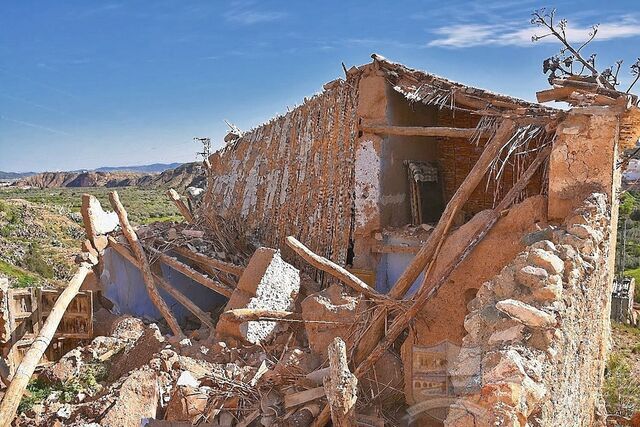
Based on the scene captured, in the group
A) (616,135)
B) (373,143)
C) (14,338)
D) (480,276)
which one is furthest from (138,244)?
(616,135)

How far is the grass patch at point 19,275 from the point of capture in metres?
20.0

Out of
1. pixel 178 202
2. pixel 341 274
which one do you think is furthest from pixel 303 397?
pixel 178 202

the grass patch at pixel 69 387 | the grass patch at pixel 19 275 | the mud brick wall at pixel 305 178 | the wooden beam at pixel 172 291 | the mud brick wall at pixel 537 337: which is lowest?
the grass patch at pixel 19 275

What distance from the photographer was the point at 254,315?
8.74 metres

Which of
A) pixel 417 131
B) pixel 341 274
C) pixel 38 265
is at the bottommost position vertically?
pixel 38 265

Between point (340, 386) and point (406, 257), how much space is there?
4.52 meters

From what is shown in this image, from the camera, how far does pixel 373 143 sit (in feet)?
32.2

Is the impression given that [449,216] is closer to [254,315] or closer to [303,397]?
[303,397]

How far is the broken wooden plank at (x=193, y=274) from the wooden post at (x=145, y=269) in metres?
0.30

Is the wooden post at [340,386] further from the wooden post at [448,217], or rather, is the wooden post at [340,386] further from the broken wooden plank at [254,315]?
the broken wooden plank at [254,315]

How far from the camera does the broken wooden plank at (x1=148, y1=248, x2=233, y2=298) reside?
34.3ft

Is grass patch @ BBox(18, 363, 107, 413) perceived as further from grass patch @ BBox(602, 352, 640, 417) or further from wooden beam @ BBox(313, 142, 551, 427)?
grass patch @ BBox(602, 352, 640, 417)

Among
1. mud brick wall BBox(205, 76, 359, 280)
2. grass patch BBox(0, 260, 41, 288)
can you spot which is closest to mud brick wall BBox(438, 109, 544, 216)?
mud brick wall BBox(205, 76, 359, 280)

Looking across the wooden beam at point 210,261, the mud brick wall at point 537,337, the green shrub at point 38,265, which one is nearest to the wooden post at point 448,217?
the mud brick wall at point 537,337
